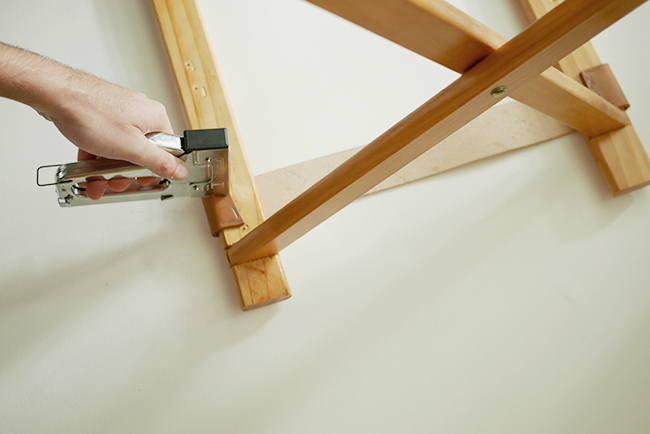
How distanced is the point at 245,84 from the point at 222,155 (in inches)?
20.1

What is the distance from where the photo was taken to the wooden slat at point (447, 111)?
72 cm

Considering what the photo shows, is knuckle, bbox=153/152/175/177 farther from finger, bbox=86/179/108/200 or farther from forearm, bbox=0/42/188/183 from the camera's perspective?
finger, bbox=86/179/108/200

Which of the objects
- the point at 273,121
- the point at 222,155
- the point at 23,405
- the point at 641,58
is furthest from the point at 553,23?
the point at 23,405

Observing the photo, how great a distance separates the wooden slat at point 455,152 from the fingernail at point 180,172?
0.34 metres

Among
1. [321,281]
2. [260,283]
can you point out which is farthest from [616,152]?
[260,283]

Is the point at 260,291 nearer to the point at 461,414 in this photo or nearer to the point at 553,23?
the point at 461,414

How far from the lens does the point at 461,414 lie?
3.97 feet

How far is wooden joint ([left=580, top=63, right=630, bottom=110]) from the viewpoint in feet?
4.63

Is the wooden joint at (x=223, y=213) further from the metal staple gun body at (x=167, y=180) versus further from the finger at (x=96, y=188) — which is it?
the finger at (x=96, y=188)

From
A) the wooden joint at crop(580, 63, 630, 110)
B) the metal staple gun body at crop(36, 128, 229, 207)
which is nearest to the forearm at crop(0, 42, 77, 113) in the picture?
the metal staple gun body at crop(36, 128, 229, 207)

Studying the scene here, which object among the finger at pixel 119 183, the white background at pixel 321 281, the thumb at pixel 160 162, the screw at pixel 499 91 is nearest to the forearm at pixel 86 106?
the thumb at pixel 160 162

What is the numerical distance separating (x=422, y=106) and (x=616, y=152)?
0.93 meters

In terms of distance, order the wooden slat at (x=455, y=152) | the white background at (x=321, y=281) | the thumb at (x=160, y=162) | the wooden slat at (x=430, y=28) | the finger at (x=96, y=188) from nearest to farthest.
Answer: the wooden slat at (x=430, y=28) < the thumb at (x=160, y=162) < the finger at (x=96, y=188) < the white background at (x=321, y=281) < the wooden slat at (x=455, y=152)

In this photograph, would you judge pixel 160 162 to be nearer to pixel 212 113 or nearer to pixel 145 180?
pixel 145 180
